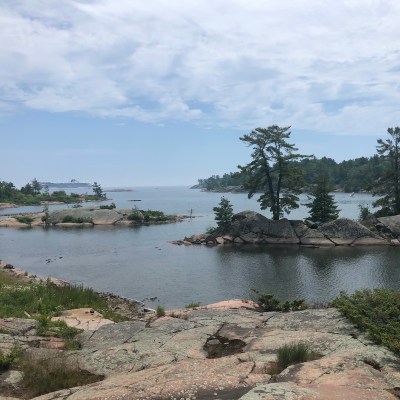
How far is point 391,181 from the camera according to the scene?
53312mm

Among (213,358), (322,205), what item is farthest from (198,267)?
(213,358)

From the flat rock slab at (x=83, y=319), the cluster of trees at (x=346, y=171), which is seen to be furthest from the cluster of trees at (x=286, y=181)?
the cluster of trees at (x=346, y=171)

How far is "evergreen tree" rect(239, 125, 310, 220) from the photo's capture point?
165 ft

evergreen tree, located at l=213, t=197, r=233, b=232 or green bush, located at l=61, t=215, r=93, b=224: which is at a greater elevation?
evergreen tree, located at l=213, t=197, r=233, b=232

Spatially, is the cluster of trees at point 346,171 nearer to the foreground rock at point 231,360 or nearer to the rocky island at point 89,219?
the rocky island at point 89,219

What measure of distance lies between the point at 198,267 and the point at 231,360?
89.5 ft

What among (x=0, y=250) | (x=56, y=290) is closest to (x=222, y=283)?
(x=56, y=290)

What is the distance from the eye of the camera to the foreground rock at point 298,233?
4591 centimetres

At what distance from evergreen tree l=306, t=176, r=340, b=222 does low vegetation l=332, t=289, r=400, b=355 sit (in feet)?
137

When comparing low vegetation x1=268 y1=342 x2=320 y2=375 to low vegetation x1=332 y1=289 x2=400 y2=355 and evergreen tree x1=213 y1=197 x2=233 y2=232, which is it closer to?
low vegetation x1=332 y1=289 x2=400 y2=355

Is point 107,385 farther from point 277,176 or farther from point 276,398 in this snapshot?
point 277,176

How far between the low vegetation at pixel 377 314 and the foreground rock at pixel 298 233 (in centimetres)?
3668

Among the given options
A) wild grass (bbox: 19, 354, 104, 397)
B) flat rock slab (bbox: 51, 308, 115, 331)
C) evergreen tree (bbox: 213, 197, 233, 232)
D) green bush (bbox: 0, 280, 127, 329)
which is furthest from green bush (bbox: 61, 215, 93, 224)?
wild grass (bbox: 19, 354, 104, 397)

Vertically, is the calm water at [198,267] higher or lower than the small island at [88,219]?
lower
